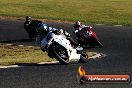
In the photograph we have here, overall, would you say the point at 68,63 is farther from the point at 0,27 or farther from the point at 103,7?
the point at 103,7

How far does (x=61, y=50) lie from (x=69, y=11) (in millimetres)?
29929

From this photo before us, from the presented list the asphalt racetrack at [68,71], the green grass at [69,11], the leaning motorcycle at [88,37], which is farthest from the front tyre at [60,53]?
the green grass at [69,11]

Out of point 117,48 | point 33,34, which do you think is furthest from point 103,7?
point 117,48

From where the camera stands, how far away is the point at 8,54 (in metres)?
21.0

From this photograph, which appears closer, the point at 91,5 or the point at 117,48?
the point at 117,48

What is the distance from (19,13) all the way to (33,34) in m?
17.5

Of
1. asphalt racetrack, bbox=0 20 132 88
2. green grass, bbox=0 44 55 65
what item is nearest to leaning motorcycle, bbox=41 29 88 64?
asphalt racetrack, bbox=0 20 132 88

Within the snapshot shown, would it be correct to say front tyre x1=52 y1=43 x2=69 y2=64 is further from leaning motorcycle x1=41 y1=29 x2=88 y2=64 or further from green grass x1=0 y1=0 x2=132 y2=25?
green grass x1=0 y1=0 x2=132 y2=25

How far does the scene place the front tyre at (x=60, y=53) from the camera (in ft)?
55.3

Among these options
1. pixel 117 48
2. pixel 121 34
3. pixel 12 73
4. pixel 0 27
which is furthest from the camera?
pixel 0 27

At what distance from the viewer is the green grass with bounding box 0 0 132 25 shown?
40406 millimetres

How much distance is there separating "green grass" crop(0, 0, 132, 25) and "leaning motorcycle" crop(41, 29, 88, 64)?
20.1m

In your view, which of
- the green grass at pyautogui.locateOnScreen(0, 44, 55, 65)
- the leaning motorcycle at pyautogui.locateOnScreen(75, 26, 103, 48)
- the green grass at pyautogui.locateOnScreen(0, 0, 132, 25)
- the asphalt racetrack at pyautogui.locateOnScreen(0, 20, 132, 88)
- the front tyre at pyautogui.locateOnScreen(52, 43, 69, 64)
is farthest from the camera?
the green grass at pyautogui.locateOnScreen(0, 0, 132, 25)

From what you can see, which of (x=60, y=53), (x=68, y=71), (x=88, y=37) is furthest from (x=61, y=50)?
(x=88, y=37)
